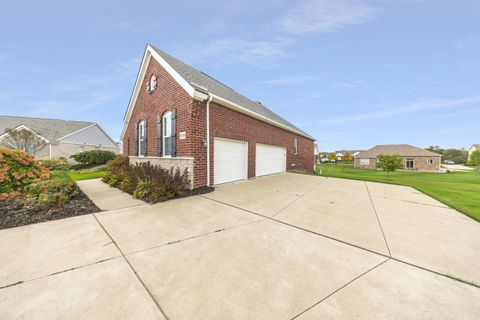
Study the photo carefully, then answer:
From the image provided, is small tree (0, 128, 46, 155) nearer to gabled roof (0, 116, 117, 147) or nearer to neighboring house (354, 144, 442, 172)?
gabled roof (0, 116, 117, 147)

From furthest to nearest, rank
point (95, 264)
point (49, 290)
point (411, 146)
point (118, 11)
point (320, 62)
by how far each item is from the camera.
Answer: point (411, 146)
point (320, 62)
point (118, 11)
point (95, 264)
point (49, 290)

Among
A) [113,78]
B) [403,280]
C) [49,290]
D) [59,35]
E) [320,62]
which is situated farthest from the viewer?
[113,78]

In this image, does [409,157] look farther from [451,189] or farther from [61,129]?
[61,129]

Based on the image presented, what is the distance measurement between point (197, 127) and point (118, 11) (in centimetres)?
789

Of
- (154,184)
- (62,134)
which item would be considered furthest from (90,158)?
(154,184)

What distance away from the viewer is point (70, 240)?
293 cm

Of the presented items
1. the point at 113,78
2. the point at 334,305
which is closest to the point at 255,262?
the point at 334,305

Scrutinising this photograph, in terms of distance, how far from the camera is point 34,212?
4156 mm

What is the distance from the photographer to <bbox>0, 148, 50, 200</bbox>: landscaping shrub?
5097 mm

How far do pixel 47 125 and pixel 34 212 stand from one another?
2995 cm

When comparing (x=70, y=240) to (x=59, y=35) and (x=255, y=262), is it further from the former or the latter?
(x=59, y=35)

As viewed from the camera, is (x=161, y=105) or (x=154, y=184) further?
(x=161, y=105)

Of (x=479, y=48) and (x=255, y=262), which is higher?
(x=479, y=48)

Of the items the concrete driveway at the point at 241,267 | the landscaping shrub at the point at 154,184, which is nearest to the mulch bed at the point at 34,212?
the concrete driveway at the point at 241,267
